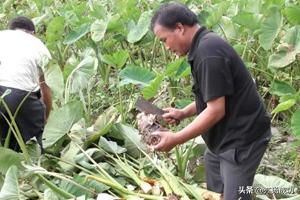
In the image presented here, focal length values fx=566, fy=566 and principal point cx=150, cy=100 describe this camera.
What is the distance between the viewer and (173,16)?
2326mm

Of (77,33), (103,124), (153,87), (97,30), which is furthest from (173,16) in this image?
(77,33)

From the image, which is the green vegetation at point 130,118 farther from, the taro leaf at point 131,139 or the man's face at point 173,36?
the man's face at point 173,36

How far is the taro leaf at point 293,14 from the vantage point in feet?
13.0

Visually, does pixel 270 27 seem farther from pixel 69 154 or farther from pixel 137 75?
pixel 69 154

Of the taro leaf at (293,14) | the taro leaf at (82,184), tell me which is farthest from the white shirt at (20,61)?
the taro leaf at (293,14)

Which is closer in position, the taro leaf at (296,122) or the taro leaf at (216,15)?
the taro leaf at (296,122)

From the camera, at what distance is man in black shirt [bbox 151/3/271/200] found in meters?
2.26

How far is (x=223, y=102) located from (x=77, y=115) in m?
1.22

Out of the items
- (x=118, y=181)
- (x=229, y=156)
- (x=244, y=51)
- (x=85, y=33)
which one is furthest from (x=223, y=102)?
(x=85, y=33)

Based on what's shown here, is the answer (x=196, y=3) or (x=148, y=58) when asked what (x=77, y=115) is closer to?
(x=148, y=58)

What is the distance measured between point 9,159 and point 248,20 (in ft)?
6.72

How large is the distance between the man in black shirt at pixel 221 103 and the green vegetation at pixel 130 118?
1.48 feet

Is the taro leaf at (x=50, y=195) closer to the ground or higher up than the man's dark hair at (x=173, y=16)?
closer to the ground

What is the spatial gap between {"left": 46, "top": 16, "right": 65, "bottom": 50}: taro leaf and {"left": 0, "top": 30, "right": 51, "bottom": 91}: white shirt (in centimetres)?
136
